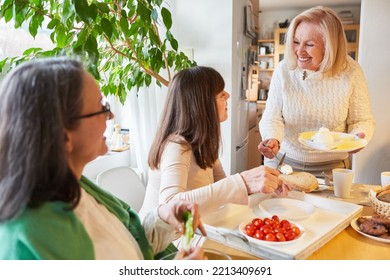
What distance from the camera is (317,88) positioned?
4.83ft

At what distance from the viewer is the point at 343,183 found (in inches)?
45.0

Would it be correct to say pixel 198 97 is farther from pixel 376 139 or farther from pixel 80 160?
pixel 376 139

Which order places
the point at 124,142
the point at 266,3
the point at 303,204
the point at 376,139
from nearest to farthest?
the point at 303,204 < the point at 376,139 < the point at 124,142 < the point at 266,3

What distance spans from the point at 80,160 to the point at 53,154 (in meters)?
0.09

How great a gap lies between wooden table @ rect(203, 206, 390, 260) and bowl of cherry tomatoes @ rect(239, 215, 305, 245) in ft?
0.15

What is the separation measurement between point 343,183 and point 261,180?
40 cm

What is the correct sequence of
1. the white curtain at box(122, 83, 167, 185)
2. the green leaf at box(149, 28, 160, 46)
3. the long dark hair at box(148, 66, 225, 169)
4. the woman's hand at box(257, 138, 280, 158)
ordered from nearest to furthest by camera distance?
1. the long dark hair at box(148, 66, 225, 169)
2. the woman's hand at box(257, 138, 280, 158)
3. the green leaf at box(149, 28, 160, 46)
4. the white curtain at box(122, 83, 167, 185)

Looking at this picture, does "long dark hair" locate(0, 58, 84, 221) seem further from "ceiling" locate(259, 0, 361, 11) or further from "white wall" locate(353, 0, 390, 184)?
"ceiling" locate(259, 0, 361, 11)

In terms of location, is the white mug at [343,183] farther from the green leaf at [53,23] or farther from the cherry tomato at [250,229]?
the green leaf at [53,23]

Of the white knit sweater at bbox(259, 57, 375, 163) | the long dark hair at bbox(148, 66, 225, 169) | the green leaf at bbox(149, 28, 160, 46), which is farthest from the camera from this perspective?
the green leaf at bbox(149, 28, 160, 46)

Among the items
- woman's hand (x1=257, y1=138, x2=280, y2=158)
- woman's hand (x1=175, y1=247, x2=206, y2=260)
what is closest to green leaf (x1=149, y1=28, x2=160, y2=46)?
woman's hand (x1=257, y1=138, x2=280, y2=158)

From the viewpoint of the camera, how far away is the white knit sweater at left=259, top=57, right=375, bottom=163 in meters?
1.44

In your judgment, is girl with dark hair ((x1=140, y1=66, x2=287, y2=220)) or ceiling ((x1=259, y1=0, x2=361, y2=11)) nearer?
girl with dark hair ((x1=140, y1=66, x2=287, y2=220))
